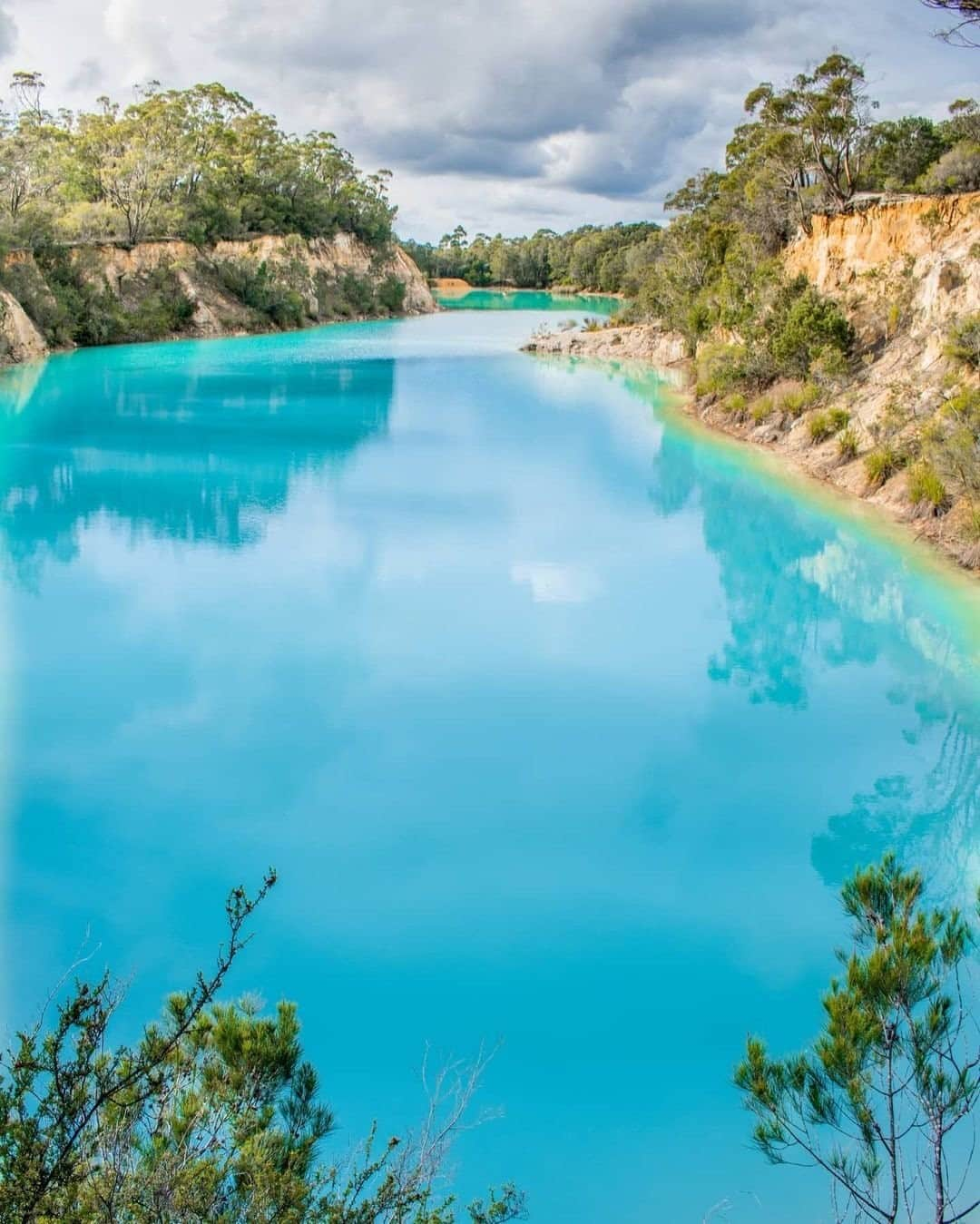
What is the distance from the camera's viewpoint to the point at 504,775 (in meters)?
9.90

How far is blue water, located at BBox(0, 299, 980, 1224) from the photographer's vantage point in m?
6.55

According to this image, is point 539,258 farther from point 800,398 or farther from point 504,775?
point 504,775

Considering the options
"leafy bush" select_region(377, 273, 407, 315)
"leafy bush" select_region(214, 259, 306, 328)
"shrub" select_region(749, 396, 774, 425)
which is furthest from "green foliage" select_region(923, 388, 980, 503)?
"leafy bush" select_region(377, 273, 407, 315)

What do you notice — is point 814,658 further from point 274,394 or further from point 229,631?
point 274,394

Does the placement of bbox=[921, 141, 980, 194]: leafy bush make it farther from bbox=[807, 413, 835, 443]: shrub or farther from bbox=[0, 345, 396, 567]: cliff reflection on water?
bbox=[0, 345, 396, 567]: cliff reflection on water

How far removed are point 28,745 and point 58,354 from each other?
36.9 metres

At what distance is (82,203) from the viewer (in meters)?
52.0

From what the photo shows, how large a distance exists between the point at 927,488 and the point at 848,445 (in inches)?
160

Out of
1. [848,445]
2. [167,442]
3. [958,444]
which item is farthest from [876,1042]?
[167,442]

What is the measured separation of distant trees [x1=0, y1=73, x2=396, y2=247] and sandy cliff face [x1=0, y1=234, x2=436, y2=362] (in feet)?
3.67

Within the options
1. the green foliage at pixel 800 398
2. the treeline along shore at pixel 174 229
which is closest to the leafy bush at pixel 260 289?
the treeline along shore at pixel 174 229

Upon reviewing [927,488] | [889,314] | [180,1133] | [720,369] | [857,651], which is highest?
[720,369]

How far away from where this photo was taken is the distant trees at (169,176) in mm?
48844

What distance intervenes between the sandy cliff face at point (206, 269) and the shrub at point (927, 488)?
31.8 m
